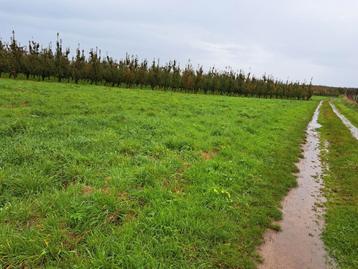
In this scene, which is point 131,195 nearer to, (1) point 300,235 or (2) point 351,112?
(1) point 300,235

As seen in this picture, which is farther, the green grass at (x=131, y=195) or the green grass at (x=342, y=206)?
the green grass at (x=342, y=206)

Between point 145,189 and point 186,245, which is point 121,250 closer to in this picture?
point 186,245

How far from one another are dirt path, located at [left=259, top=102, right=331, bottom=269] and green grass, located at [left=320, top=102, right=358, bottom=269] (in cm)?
19

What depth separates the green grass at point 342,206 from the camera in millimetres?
4948

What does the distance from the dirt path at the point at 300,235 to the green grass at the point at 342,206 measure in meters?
0.19

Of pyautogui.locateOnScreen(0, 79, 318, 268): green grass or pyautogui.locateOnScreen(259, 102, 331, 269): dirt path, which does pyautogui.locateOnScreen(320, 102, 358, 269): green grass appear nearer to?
pyautogui.locateOnScreen(259, 102, 331, 269): dirt path

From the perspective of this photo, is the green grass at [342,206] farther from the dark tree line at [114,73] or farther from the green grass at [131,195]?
the dark tree line at [114,73]

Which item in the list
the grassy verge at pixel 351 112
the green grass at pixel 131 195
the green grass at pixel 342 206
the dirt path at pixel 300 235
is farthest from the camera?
the grassy verge at pixel 351 112

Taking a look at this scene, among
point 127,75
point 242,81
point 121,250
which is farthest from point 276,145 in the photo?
point 242,81

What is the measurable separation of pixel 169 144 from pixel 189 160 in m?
1.36

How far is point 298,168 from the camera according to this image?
9.70 meters

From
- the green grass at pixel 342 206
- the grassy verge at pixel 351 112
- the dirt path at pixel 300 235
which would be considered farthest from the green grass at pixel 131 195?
the grassy verge at pixel 351 112


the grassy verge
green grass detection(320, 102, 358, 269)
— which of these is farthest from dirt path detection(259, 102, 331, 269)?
the grassy verge

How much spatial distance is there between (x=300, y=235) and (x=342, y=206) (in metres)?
1.86
